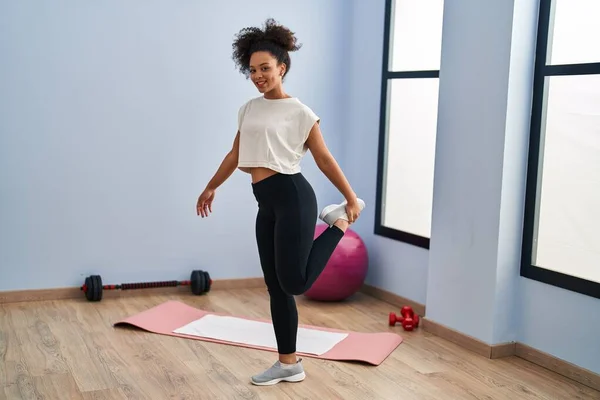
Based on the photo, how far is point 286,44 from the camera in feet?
9.99

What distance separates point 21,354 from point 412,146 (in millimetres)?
2483

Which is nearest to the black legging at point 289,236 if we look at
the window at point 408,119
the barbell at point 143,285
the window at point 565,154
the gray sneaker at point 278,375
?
the gray sneaker at point 278,375

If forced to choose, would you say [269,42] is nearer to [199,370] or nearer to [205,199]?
[205,199]

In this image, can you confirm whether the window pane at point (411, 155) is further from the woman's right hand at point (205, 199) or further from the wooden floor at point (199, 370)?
the woman's right hand at point (205, 199)

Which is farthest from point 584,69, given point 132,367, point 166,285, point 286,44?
point 166,285

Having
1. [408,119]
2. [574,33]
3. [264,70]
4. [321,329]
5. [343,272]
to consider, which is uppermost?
[574,33]

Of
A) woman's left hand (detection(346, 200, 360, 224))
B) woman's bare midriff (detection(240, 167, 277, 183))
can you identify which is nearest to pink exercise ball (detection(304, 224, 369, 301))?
woman's left hand (detection(346, 200, 360, 224))

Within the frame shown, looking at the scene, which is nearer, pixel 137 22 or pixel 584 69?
pixel 584 69

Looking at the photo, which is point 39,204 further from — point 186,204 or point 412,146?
point 412,146

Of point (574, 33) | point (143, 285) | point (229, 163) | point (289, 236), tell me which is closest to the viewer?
point (289, 236)

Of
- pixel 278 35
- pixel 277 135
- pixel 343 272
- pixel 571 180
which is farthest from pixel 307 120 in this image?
pixel 343 272

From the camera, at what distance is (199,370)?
336 cm

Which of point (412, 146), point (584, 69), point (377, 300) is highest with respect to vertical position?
point (584, 69)

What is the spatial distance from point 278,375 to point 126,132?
6.49ft
